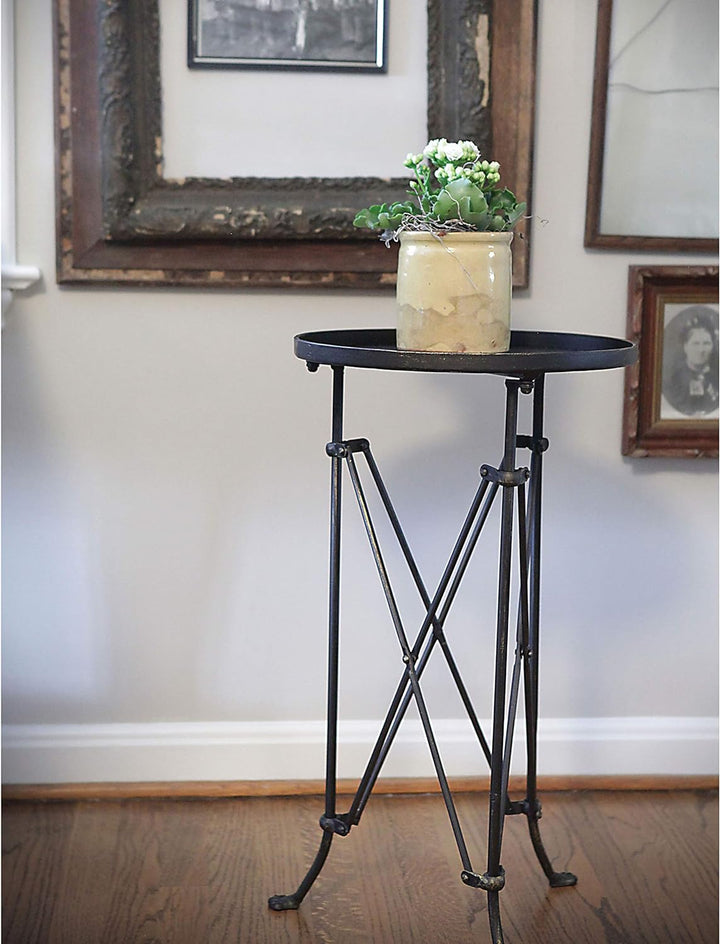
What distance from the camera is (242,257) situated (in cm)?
203

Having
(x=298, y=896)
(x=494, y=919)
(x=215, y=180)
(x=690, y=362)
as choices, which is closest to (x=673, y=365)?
(x=690, y=362)

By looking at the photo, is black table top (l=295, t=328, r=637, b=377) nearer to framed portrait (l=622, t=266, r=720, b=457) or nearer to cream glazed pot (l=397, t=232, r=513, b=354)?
cream glazed pot (l=397, t=232, r=513, b=354)

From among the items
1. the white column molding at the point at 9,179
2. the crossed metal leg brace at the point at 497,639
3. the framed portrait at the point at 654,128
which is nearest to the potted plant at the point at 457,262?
the crossed metal leg brace at the point at 497,639

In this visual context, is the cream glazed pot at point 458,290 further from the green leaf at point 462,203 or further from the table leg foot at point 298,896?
the table leg foot at point 298,896

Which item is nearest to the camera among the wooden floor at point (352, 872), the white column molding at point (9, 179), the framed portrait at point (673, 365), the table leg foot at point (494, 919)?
the table leg foot at point (494, 919)

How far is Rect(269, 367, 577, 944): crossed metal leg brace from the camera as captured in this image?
4.97 ft

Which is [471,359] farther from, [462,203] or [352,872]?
[352,872]

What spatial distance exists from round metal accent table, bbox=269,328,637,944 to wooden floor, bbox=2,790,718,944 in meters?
0.08

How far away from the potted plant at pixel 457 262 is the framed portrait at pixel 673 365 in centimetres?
65

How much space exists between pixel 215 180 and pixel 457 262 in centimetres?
68

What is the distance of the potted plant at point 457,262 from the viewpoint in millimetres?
1505

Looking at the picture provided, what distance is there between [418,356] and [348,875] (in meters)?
0.99

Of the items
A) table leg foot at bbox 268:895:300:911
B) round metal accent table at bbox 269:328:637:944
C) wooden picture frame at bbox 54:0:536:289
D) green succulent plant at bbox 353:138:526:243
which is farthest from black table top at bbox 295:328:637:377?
table leg foot at bbox 268:895:300:911

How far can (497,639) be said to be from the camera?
156 centimetres
